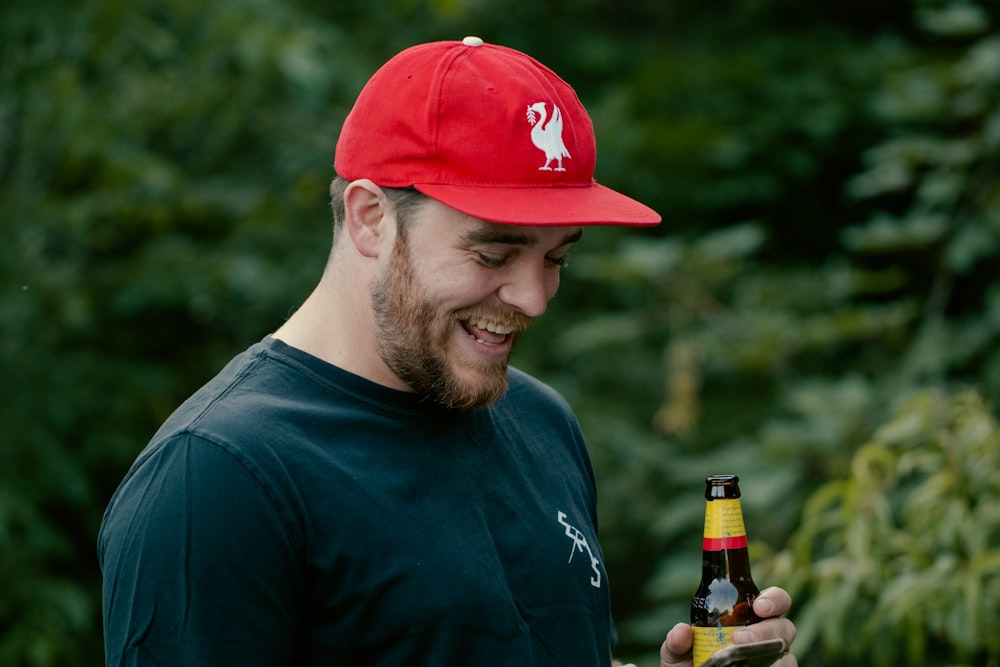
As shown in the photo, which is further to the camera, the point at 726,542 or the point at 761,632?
the point at 726,542

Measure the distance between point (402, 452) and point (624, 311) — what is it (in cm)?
479

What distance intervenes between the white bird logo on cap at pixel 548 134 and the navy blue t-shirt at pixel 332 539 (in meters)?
0.44

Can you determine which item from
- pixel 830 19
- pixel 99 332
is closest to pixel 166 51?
pixel 99 332

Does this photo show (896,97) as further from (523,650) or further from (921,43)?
(523,650)

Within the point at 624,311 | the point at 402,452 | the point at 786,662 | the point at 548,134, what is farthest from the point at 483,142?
the point at 624,311

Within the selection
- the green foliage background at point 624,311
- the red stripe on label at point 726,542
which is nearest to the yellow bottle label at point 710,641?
the red stripe on label at point 726,542

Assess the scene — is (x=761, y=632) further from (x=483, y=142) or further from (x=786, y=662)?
(x=483, y=142)

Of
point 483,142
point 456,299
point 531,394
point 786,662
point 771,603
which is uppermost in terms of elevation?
point 483,142

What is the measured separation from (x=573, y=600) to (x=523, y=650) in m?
0.18

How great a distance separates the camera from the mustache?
6.19ft

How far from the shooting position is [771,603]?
1.89m

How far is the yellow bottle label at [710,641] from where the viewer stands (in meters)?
1.90

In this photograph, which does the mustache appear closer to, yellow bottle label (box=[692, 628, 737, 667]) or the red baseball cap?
the red baseball cap

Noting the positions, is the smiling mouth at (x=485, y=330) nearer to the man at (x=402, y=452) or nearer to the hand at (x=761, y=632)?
the man at (x=402, y=452)
